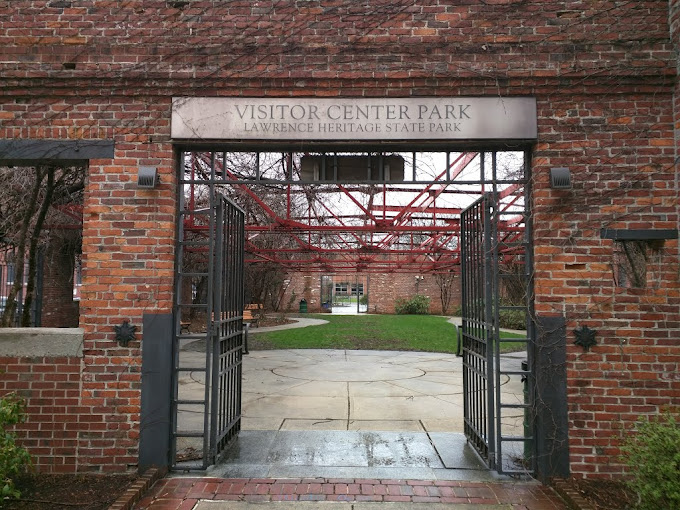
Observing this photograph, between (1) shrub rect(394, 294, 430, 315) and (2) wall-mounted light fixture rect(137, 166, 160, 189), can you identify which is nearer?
(2) wall-mounted light fixture rect(137, 166, 160, 189)

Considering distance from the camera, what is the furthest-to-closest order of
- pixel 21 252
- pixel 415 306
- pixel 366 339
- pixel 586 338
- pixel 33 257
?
pixel 415 306 → pixel 366 339 → pixel 33 257 → pixel 21 252 → pixel 586 338

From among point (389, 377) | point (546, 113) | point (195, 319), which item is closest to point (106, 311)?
point (546, 113)

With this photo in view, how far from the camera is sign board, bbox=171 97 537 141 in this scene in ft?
16.4

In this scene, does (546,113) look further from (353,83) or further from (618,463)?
(618,463)

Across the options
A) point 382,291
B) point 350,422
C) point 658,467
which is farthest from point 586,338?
point 382,291

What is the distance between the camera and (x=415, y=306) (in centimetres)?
3419

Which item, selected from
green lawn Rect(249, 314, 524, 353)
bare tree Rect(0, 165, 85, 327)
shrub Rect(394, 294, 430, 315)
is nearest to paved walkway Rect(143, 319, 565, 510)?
bare tree Rect(0, 165, 85, 327)

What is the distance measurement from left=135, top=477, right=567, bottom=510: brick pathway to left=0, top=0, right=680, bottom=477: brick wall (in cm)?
59

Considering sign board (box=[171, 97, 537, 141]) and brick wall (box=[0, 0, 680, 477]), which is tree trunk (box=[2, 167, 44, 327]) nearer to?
brick wall (box=[0, 0, 680, 477])

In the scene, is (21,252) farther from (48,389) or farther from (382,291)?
(382,291)

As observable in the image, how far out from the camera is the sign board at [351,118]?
4988 millimetres

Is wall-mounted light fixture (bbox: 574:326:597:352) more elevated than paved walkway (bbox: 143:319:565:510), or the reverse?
wall-mounted light fixture (bbox: 574:326:597:352)

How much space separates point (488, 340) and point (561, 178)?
1657mm

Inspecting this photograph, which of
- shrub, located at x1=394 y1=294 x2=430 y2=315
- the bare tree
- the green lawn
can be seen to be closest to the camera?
the bare tree
